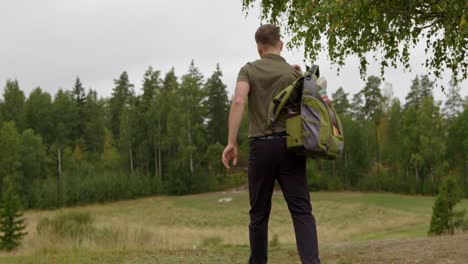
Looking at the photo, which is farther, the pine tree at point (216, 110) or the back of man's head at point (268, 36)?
the pine tree at point (216, 110)

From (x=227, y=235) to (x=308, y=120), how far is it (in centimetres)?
1782

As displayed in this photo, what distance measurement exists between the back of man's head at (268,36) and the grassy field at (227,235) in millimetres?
3131

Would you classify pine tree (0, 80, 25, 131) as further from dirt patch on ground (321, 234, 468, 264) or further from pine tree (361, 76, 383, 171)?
dirt patch on ground (321, 234, 468, 264)

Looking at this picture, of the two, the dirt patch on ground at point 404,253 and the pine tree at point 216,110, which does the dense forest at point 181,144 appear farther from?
the dirt patch on ground at point 404,253

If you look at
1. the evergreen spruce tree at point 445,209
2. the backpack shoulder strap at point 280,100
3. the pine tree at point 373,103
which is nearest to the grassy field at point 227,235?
the evergreen spruce tree at point 445,209

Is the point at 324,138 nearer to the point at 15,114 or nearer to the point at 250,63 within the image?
the point at 250,63

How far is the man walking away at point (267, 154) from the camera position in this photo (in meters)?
4.38

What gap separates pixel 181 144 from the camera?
211 ft

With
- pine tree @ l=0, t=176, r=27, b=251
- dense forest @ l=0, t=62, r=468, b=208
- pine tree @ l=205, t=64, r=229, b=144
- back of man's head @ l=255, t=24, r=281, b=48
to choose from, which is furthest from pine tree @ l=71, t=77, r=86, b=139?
back of man's head @ l=255, t=24, r=281, b=48

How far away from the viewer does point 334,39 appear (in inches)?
331

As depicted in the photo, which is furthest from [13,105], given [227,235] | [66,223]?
[66,223]

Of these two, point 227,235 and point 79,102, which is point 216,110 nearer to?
point 79,102

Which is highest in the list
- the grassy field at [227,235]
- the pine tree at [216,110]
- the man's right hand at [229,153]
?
the pine tree at [216,110]

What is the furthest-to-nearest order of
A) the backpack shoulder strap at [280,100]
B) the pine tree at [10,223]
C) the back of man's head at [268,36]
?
the pine tree at [10,223] < the back of man's head at [268,36] < the backpack shoulder strap at [280,100]
